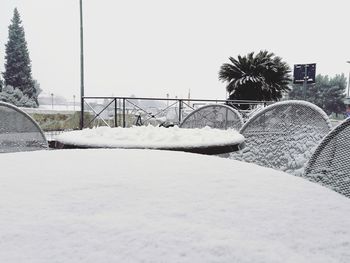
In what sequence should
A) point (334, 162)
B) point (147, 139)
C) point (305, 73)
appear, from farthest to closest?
point (305, 73)
point (147, 139)
point (334, 162)

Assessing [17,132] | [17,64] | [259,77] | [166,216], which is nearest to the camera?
[166,216]

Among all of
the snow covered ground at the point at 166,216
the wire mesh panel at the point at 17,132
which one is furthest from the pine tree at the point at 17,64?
the snow covered ground at the point at 166,216

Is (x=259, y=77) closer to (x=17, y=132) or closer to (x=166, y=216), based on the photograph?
(x=17, y=132)

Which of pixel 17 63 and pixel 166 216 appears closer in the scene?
pixel 166 216

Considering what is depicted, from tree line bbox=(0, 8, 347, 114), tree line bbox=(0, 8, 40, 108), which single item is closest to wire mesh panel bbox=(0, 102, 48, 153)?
tree line bbox=(0, 8, 347, 114)

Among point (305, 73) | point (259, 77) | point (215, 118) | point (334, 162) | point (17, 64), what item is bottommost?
point (334, 162)

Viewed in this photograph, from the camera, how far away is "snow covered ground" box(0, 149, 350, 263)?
0.41 metres

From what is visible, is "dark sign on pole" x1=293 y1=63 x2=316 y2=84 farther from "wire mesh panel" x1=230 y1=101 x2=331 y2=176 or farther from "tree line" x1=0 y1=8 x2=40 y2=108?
"tree line" x1=0 y1=8 x2=40 y2=108

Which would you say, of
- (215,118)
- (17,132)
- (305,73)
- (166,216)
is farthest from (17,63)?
(166,216)

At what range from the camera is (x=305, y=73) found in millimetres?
15609

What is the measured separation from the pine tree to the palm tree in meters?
23.4

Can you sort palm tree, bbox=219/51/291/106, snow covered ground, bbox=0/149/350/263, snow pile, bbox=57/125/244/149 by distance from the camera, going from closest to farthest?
snow covered ground, bbox=0/149/350/263 < snow pile, bbox=57/125/244/149 < palm tree, bbox=219/51/291/106

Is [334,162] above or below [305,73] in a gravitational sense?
below

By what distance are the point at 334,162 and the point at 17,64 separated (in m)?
34.5
